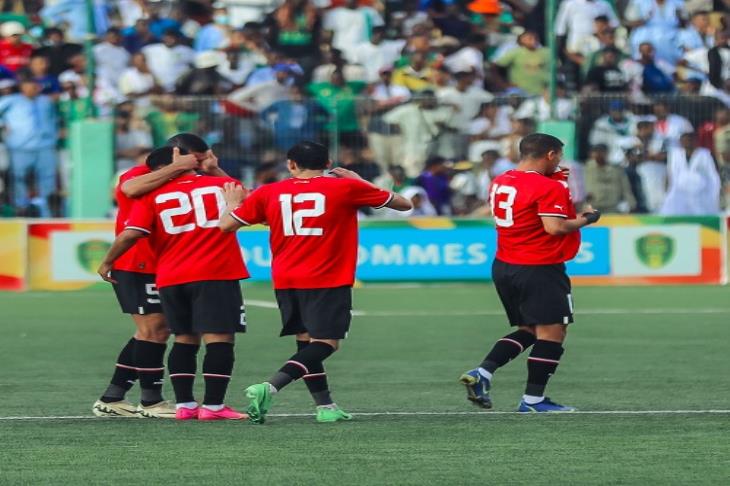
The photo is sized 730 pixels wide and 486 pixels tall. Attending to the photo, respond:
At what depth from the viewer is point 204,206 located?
9688mm

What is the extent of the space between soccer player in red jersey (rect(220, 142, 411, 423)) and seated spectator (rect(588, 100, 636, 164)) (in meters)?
14.0

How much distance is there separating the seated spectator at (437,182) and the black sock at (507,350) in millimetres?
12726

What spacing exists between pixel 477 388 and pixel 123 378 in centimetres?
213

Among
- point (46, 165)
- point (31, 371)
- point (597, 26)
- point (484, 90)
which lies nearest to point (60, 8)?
point (46, 165)

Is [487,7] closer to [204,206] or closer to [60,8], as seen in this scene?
[60,8]

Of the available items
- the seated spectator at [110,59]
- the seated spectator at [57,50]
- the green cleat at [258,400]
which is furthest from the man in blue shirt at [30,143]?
the green cleat at [258,400]

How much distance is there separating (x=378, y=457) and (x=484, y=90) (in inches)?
659

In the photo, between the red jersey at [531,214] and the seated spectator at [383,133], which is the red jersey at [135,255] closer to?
the red jersey at [531,214]

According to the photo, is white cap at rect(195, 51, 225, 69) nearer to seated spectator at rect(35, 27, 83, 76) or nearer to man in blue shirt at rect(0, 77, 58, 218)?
seated spectator at rect(35, 27, 83, 76)

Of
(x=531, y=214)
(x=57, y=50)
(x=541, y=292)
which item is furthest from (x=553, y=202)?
(x=57, y=50)

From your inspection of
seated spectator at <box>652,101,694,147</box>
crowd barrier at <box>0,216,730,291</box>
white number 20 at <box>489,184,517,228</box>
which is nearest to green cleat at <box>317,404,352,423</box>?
white number 20 at <box>489,184,517,228</box>

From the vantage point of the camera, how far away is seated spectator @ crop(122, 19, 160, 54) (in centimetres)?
2445

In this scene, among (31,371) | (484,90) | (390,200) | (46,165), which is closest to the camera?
(390,200)

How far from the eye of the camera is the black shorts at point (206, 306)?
380 inches
